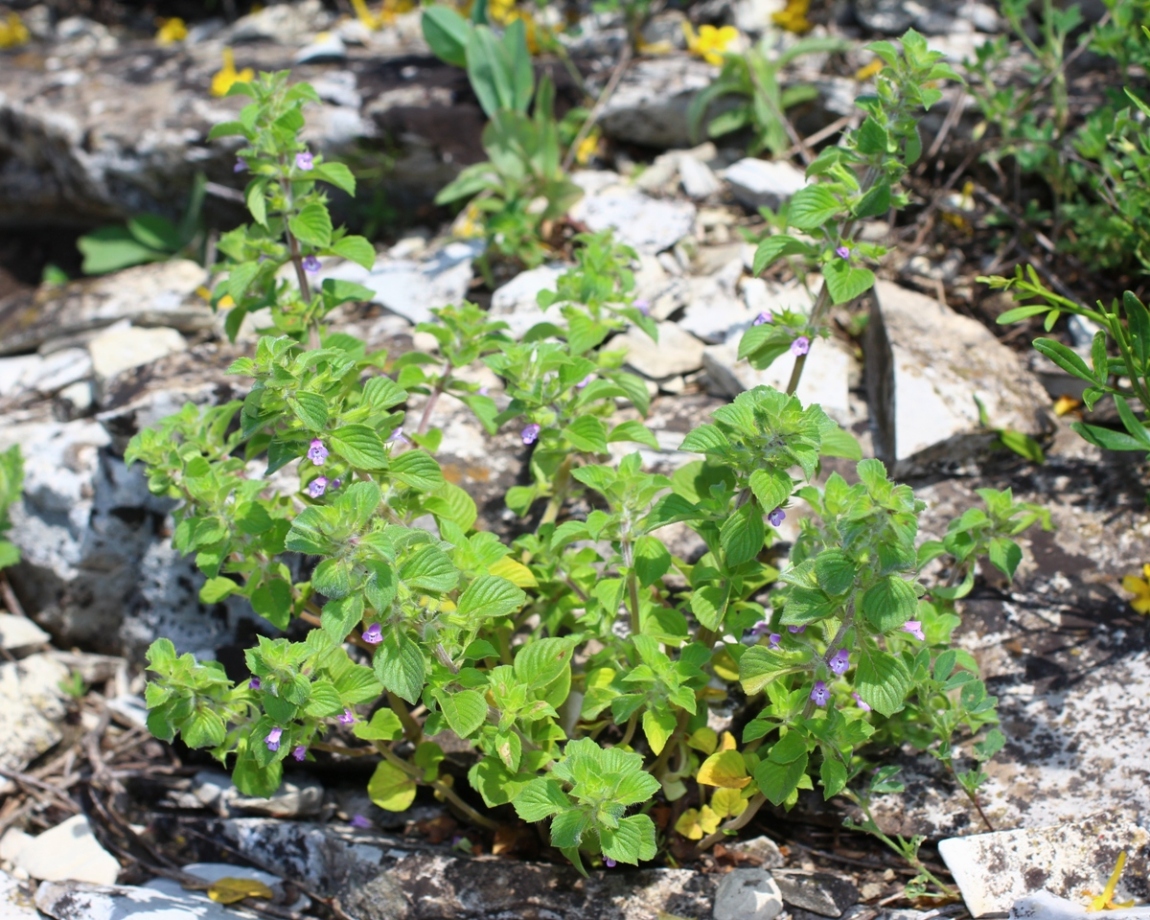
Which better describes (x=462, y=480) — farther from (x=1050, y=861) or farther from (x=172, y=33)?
(x=172, y=33)

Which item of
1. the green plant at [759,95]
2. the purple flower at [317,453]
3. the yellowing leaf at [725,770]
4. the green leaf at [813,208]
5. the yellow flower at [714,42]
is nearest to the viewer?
the purple flower at [317,453]

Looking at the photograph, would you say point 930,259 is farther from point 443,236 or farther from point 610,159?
point 443,236

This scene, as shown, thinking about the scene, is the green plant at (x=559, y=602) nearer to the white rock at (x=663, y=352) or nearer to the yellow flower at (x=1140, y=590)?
the yellow flower at (x=1140, y=590)

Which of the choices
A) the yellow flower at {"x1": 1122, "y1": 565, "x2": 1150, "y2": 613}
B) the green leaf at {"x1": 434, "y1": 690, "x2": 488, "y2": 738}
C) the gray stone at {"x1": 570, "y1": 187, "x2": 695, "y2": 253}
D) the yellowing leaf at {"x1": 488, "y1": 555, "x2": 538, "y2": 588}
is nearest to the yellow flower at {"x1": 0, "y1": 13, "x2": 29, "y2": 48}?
the gray stone at {"x1": 570, "y1": 187, "x2": 695, "y2": 253}

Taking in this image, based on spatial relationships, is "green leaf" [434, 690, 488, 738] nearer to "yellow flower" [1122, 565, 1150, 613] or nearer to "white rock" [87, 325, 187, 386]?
"yellow flower" [1122, 565, 1150, 613]

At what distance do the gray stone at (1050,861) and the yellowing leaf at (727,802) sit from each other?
1.68 ft

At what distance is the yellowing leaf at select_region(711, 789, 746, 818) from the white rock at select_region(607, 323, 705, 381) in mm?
1626

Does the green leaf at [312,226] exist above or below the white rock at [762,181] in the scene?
above

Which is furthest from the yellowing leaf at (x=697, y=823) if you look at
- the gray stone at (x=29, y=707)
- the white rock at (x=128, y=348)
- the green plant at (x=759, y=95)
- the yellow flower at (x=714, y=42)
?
the yellow flower at (x=714, y=42)

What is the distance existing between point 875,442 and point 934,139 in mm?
1714

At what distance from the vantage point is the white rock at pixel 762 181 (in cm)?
421

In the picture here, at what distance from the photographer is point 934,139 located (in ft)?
14.2

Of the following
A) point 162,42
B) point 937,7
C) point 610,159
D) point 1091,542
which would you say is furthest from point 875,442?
point 162,42

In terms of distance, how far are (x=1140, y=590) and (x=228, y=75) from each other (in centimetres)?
505
